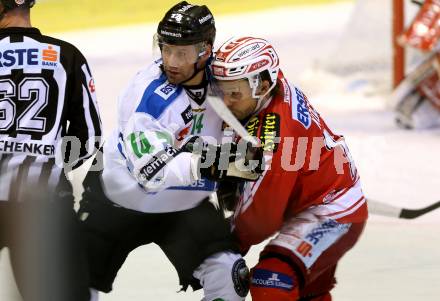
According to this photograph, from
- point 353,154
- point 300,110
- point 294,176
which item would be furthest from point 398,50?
point 294,176

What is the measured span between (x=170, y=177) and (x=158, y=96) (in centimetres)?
26

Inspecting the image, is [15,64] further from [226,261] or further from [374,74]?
[374,74]

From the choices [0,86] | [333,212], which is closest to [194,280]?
[333,212]

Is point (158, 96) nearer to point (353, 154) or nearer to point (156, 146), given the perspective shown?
point (156, 146)

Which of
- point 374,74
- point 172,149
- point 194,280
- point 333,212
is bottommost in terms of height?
point 374,74

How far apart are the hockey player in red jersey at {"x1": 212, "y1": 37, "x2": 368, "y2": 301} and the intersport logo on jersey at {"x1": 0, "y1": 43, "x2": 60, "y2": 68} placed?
487 millimetres

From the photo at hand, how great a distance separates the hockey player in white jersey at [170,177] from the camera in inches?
137

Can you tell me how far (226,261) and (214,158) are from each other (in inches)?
14.8

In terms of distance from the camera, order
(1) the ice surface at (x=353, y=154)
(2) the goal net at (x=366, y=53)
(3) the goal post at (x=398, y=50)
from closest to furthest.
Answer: (1) the ice surface at (x=353, y=154)
(3) the goal post at (x=398, y=50)
(2) the goal net at (x=366, y=53)

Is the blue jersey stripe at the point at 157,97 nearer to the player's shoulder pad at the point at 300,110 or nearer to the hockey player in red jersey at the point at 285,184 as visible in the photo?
the hockey player in red jersey at the point at 285,184

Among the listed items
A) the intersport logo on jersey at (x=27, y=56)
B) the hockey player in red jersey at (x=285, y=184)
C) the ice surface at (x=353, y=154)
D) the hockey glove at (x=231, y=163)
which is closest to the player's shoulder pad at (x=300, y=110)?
the hockey player in red jersey at (x=285, y=184)

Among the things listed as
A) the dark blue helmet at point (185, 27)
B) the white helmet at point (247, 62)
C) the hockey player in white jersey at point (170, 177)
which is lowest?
the hockey player in white jersey at point (170, 177)

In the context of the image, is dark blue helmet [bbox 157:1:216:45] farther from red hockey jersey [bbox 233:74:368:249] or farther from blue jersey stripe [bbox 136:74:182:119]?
red hockey jersey [bbox 233:74:368:249]

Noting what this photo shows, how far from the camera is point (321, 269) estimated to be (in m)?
3.71
